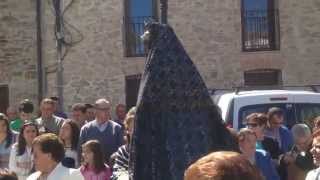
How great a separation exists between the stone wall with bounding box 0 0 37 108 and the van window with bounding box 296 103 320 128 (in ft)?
35.1

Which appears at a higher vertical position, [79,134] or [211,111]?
[211,111]

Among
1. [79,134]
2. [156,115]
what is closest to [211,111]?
[156,115]

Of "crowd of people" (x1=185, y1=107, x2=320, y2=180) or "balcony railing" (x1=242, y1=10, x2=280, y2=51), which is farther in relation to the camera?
"balcony railing" (x1=242, y1=10, x2=280, y2=51)

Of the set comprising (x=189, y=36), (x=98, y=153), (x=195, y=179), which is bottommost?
(x=98, y=153)

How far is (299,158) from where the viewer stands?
7.19 metres

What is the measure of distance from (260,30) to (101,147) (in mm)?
11901

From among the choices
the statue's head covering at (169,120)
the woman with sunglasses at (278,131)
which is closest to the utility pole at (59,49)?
the woman with sunglasses at (278,131)

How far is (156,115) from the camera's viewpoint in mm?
3996

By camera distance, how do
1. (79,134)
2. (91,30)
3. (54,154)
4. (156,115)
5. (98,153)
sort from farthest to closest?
(91,30)
(79,134)
(98,153)
(54,154)
(156,115)

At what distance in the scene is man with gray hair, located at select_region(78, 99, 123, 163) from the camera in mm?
8516

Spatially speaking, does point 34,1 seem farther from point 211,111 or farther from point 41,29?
point 211,111

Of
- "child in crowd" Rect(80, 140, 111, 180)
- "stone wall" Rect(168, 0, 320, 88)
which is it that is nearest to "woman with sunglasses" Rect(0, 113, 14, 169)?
"child in crowd" Rect(80, 140, 111, 180)

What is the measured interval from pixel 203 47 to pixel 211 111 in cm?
1445

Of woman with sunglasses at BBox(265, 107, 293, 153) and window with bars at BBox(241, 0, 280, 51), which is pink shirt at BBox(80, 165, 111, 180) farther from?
window with bars at BBox(241, 0, 280, 51)
